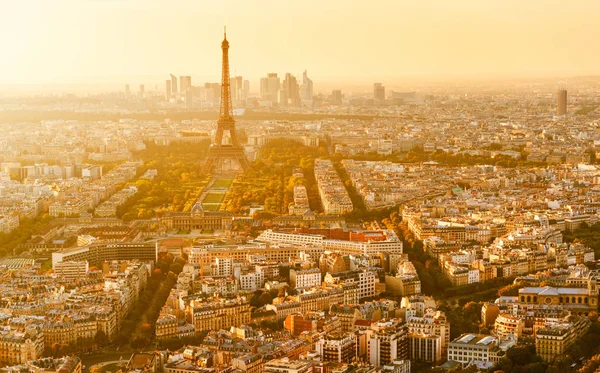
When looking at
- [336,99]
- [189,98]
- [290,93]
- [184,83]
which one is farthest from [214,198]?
[184,83]

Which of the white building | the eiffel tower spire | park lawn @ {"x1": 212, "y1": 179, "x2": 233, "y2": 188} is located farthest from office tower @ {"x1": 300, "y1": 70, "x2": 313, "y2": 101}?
the white building

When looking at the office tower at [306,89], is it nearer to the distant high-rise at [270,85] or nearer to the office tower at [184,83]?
the distant high-rise at [270,85]

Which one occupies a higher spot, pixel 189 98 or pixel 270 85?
A: pixel 270 85

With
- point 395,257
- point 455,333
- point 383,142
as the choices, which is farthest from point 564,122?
point 455,333

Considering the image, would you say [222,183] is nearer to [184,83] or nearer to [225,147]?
[225,147]

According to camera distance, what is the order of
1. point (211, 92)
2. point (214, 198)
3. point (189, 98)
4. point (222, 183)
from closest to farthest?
point (214, 198) → point (222, 183) → point (189, 98) → point (211, 92)

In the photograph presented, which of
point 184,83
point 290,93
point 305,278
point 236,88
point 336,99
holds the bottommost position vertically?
point 305,278

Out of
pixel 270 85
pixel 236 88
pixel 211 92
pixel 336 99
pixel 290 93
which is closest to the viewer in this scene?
pixel 236 88
